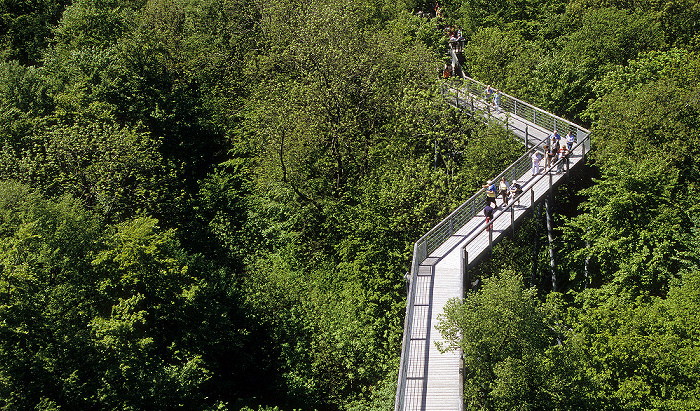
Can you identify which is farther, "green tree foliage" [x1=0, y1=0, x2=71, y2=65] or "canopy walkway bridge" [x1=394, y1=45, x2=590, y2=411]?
"green tree foliage" [x1=0, y1=0, x2=71, y2=65]

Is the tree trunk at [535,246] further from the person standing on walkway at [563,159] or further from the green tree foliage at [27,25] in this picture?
the green tree foliage at [27,25]

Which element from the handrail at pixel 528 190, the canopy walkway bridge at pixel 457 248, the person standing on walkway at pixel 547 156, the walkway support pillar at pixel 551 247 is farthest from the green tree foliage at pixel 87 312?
the person standing on walkway at pixel 547 156

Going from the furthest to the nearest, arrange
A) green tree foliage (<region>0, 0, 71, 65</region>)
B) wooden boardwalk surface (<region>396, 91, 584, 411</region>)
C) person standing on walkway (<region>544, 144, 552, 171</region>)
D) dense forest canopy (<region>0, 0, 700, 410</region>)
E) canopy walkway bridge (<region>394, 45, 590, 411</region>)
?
green tree foliage (<region>0, 0, 71, 65</region>), person standing on walkway (<region>544, 144, 552, 171</region>), dense forest canopy (<region>0, 0, 700, 410</region>), canopy walkway bridge (<region>394, 45, 590, 411</region>), wooden boardwalk surface (<region>396, 91, 584, 411</region>)

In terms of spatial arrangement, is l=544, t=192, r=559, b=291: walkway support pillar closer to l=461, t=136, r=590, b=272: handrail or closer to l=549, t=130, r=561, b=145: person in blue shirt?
l=461, t=136, r=590, b=272: handrail

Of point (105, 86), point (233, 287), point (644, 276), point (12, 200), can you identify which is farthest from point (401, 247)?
point (105, 86)

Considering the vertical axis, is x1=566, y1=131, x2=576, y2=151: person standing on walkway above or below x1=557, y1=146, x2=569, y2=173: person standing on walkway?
above

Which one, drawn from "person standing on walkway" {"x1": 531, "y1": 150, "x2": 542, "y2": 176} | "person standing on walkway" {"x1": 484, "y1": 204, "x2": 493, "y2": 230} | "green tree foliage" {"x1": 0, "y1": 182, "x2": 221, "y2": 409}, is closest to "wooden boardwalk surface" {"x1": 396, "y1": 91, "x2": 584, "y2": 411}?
"person standing on walkway" {"x1": 531, "y1": 150, "x2": 542, "y2": 176}

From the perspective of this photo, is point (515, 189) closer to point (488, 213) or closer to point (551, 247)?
point (488, 213)

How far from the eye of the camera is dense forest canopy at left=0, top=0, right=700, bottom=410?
26188mm

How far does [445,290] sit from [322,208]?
1437 cm

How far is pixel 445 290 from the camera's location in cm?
2731

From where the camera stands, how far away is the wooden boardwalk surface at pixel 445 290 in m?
23.5

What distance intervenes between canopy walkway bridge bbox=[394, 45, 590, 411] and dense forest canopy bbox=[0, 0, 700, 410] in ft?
4.34

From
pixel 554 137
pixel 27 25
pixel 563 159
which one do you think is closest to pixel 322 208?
pixel 554 137
